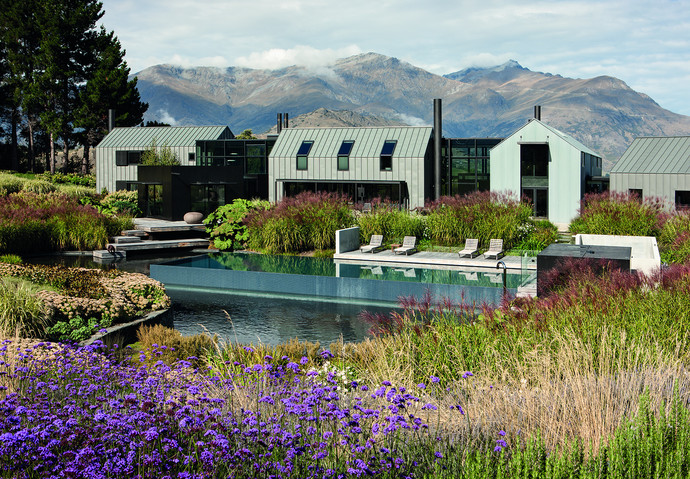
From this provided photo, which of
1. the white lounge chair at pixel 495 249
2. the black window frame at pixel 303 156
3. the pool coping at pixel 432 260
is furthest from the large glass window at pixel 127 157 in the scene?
the white lounge chair at pixel 495 249

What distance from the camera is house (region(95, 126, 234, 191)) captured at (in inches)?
1537

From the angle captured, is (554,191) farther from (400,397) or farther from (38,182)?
(400,397)

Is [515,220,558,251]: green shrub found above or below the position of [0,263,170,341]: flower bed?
above

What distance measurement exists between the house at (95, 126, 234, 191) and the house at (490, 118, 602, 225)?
1679cm

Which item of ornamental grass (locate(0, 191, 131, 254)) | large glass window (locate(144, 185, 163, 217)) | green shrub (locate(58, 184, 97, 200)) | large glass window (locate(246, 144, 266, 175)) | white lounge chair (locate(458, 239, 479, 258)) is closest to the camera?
white lounge chair (locate(458, 239, 479, 258))

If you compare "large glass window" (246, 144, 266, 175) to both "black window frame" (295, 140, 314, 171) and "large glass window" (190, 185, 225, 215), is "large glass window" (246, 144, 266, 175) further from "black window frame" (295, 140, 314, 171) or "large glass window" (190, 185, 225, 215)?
"large glass window" (190, 185, 225, 215)

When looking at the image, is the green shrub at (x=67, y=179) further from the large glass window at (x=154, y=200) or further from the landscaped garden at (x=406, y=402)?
the landscaped garden at (x=406, y=402)

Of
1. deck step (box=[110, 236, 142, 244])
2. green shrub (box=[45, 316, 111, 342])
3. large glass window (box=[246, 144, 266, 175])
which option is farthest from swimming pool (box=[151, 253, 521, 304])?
large glass window (box=[246, 144, 266, 175])

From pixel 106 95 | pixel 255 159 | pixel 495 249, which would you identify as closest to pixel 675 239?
pixel 495 249

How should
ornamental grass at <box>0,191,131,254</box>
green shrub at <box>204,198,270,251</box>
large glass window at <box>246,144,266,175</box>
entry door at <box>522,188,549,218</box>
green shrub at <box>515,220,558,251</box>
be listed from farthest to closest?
large glass window at <box>246,144,266,175</box>
entry door at <box>522,188,549,218</box>
green shrub at <box>204,198,270,251</box>
ornamental grass at <box>0,191,131,254</box>
green shrub at <box>515,220,558,251</box>

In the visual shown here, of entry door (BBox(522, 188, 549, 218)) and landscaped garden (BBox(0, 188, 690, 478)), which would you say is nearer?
landscaped garden (BBox(0, 188, 690, 478))

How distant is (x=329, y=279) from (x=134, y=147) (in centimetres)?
2831

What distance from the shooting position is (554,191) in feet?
97.5

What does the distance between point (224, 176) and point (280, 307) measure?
17471 mm
